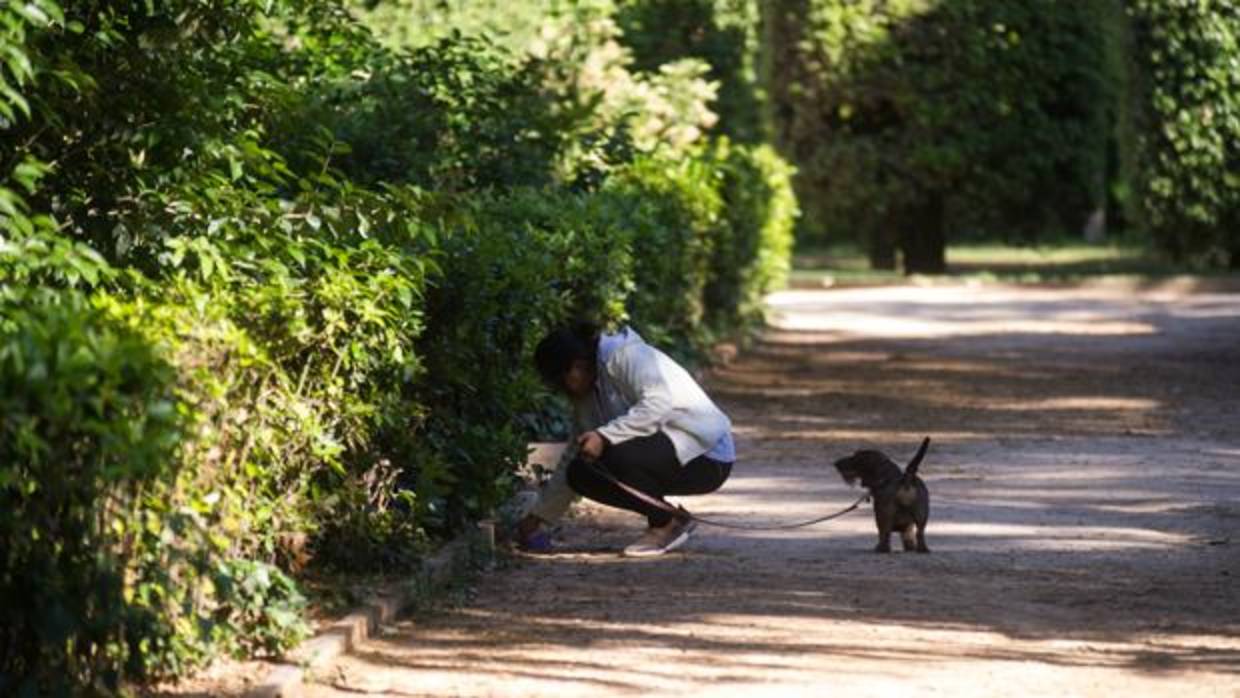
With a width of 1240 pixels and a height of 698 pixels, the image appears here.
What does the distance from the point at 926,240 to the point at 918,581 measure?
2847 cm

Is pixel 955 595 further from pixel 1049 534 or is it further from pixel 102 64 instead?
pixel 102 64

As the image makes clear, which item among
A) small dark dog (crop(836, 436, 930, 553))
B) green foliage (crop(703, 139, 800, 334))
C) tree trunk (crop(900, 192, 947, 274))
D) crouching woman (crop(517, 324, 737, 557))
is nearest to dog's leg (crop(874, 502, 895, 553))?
small dark dog (crop(836, 436, 930, 553))

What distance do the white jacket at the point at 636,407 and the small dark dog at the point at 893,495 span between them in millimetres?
677

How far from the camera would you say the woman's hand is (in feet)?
37.6

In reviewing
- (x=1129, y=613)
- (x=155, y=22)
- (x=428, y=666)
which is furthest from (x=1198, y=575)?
(x=155, y=22)

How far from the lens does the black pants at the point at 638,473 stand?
11.6 meters

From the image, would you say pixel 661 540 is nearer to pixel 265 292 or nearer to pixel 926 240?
pixel 265 292

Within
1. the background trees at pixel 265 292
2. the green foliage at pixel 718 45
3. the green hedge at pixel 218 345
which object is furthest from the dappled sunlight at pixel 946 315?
the green hedge at pixel 218 345

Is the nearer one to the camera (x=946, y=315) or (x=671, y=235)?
(x=671, y=235)

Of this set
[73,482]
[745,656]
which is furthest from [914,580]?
[73,482]

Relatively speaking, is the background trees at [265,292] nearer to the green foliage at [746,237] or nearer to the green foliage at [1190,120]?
the green foliage at [746,237]

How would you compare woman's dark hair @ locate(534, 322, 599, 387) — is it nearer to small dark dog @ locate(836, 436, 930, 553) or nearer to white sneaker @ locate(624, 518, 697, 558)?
white sneaker @ locate(624, 518, 697, 558)

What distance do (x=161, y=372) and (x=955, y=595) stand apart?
4077 mm

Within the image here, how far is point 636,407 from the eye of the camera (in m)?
11.6
